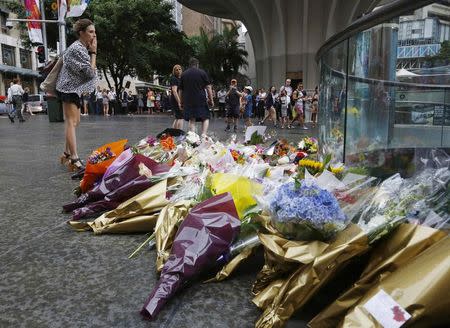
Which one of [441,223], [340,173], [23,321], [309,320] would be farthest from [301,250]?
[23,321]

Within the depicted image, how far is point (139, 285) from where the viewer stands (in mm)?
2195

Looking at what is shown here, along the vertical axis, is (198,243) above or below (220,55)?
below

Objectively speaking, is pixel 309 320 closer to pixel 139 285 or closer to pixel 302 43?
pixel 139 285

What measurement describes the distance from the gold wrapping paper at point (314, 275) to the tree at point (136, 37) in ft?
94.4

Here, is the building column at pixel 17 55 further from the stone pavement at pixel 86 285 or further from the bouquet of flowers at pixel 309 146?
the stone pavement at pixel 86 285

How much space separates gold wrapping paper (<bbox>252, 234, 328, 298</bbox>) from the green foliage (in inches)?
1506

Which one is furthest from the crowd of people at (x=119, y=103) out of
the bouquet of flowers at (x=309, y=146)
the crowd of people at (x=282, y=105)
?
the bouquet of flowers at (x=309, y=146)

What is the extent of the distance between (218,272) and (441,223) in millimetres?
1074

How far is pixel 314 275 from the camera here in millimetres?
1701

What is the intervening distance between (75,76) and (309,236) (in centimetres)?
401

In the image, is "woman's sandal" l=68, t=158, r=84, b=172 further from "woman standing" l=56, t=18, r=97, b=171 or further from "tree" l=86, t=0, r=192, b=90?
"tree" l=86, t=0, r=192, b=90

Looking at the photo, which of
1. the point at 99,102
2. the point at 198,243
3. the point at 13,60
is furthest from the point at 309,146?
the point at 13,60

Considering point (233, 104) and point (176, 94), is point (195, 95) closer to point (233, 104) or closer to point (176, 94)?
point (176, 94)

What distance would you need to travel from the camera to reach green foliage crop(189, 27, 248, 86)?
3972 centimetres
